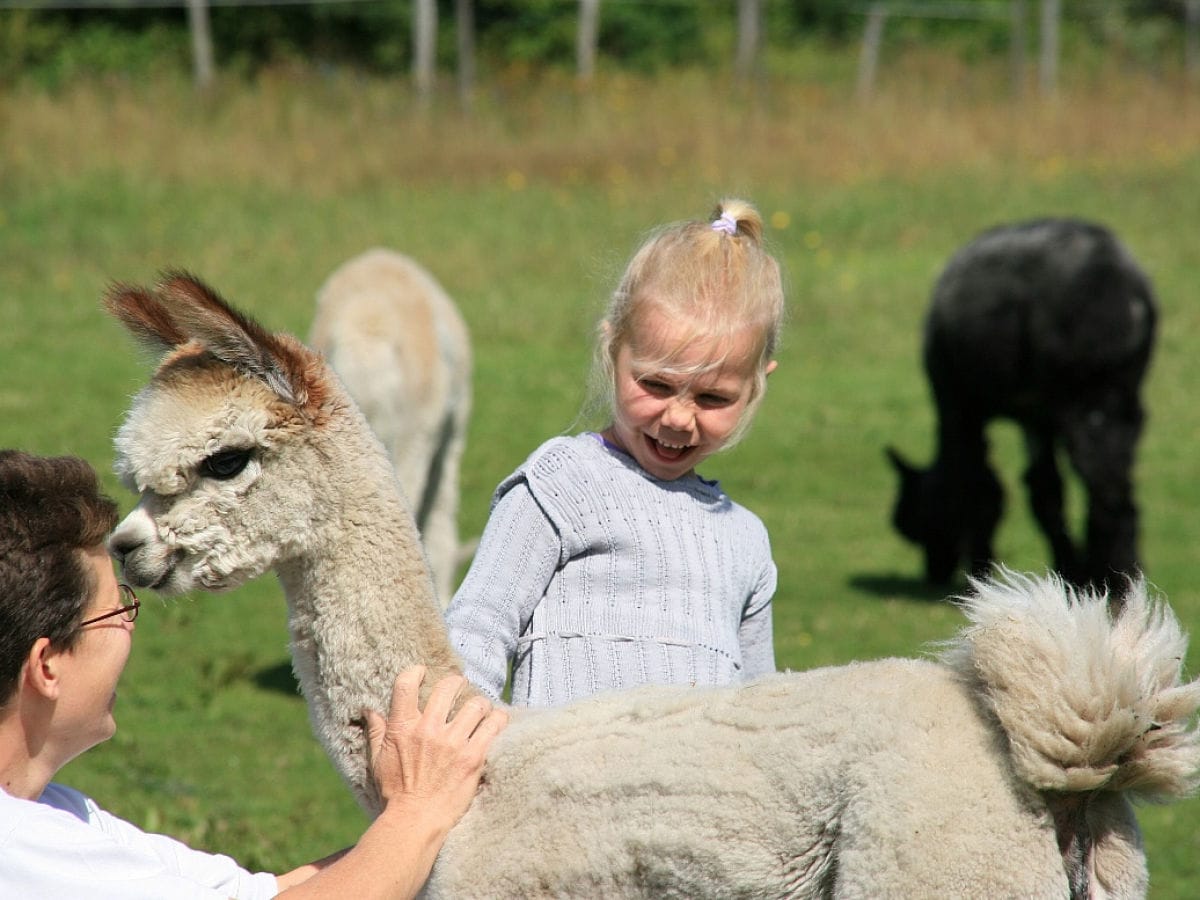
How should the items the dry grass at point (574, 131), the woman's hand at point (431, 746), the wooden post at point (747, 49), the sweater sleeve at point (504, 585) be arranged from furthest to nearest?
the wooden post at point (747, 49) → the dry grass at point (574, 131) → the sweater sleeve at point (504, 585) → the woman's hand at point (431, 746)

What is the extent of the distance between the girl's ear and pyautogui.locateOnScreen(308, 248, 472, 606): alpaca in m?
4.82

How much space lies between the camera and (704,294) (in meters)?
2.95

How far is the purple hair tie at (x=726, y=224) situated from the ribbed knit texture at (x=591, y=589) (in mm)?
510

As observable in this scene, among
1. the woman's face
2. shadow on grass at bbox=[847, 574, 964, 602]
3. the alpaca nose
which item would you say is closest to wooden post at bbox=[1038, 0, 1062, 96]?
shadow on grass at bbox=[847, 574, 964, 602]

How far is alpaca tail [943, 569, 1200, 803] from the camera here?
2070 mm

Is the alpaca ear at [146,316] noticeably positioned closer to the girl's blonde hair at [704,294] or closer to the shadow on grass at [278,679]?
the girl's blonde hair at [704,294]

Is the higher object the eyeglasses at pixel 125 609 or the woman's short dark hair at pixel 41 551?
the woman's short dark hair at pixel 41 551

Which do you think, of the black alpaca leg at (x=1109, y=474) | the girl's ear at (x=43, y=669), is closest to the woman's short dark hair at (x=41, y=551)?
the girl's ear at (x=43, y=669)

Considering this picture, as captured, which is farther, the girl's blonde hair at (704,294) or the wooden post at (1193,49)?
the wooden post at (1193,49)

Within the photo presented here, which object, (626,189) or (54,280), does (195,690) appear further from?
(626,189)

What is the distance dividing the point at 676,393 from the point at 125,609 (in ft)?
3.62

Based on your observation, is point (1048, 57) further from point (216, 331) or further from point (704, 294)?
point (216, 331)

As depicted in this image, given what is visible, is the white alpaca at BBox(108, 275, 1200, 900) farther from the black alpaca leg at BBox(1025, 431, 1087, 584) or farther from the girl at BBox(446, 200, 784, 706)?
the black alpaca leg at BBox(1025, 431, 1087, 584)

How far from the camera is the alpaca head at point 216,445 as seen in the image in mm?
2492
